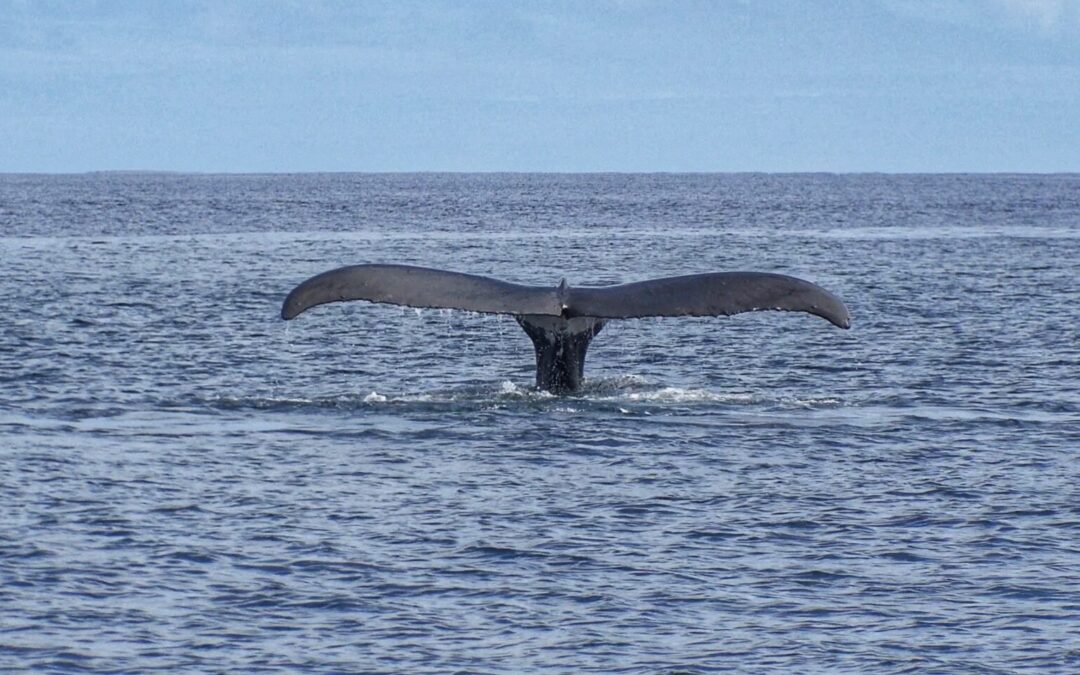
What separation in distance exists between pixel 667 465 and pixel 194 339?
521 inches

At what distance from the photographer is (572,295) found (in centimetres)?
1712

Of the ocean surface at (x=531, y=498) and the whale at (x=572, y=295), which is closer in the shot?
Answer: the ocean surface at (x=531, y=498)

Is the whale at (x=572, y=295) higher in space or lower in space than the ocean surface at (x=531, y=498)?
higher

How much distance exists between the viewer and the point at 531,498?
48.3ft

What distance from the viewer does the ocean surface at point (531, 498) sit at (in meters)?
11.0

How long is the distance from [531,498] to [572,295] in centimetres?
297

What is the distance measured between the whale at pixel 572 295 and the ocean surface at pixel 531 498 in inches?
51.3

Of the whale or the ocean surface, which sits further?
the whale

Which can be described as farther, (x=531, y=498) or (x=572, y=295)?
(x=572, y=295)

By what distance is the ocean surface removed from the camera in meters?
11.0

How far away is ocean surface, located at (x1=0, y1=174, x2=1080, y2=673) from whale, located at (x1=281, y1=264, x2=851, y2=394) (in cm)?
130

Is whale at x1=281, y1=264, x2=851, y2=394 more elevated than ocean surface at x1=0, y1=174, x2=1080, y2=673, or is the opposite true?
whale at x1=281, y1=264, x2=851, y2=394

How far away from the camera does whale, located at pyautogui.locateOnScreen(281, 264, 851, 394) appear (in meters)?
15.7

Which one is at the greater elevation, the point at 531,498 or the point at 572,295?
the point at 572,295
